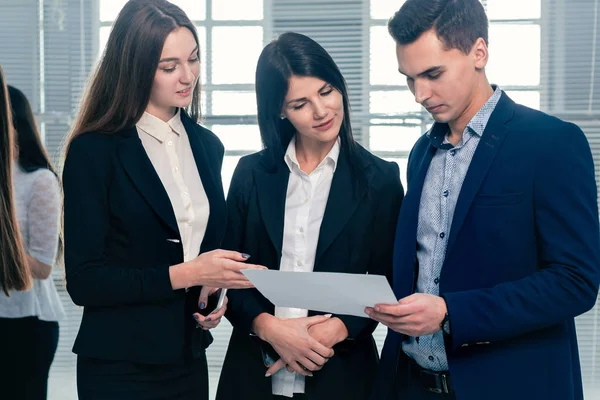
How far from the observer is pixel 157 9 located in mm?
1866

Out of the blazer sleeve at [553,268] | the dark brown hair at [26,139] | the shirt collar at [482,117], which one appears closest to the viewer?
the blazer sleeve at [553,268]

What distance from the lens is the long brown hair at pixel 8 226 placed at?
8.46 ft

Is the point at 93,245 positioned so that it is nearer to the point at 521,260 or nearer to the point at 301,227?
the point at 301,227

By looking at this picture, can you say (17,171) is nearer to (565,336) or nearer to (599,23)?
(565,336)

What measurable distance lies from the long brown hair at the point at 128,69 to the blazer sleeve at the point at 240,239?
0.31 meters

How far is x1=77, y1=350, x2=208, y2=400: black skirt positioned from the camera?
1.80 metres

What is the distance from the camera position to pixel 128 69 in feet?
6.01

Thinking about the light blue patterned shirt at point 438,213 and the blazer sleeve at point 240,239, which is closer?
the light blue patterned shirt at point 438,213

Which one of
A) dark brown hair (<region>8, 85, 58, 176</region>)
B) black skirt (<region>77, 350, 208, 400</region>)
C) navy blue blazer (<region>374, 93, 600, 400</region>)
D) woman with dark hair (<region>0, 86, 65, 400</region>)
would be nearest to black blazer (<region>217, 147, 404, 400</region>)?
black skirt (<region>77, 350, 208, 400</region>)

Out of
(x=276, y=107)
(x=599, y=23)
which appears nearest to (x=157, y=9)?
(x=276, y=107)

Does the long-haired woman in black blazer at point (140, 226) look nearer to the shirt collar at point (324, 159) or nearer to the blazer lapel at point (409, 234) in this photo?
the shirt collar at point (324, 159)

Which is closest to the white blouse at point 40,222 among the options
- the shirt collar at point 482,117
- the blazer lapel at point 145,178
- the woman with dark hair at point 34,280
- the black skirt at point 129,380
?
the woman with dark hair at point 34,280

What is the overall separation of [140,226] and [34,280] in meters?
1.08

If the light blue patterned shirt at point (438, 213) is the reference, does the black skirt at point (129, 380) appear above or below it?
below
